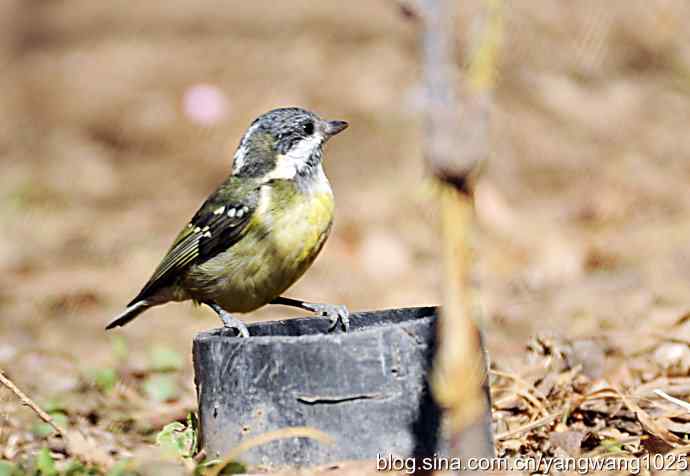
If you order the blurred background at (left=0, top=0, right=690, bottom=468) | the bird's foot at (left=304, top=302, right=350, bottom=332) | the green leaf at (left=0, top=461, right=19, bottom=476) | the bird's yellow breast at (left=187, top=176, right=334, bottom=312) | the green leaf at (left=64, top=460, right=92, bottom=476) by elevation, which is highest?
the blurred background at (left=0, top=0, right=690, bottom=468)

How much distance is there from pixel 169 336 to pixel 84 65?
416 cm

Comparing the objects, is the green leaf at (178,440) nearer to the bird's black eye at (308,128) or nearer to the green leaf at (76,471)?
the green leaf at (76,471)

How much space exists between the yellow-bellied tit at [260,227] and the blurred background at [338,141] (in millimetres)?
1836

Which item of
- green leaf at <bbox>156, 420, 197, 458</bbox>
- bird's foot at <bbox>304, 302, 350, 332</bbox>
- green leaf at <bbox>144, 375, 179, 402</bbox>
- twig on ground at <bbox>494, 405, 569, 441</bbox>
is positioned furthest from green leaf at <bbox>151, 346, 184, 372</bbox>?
twig on ground at <bbox>494, 405, 569, 441</bbox>

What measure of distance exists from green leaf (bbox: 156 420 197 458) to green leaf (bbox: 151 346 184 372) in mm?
1941

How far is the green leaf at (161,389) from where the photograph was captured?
5129 mm

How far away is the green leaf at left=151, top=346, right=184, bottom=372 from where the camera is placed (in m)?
5.62

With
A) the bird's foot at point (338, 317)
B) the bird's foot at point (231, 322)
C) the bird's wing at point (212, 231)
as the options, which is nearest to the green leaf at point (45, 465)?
the bird's foot at point (231, 322)

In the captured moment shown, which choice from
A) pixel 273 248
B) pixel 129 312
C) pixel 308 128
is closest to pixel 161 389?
pixel 129 312

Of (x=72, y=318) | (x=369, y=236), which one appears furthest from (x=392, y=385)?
(x=369, y=236)

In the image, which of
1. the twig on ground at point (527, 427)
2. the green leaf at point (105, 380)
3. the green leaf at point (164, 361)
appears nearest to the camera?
the twig on ground at point (527, 427)

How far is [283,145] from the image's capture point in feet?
17.7

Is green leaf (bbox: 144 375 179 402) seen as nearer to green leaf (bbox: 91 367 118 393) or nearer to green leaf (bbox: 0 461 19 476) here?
green leaf (bbox: 91 367 118 393)

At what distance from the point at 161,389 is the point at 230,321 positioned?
0.68m
